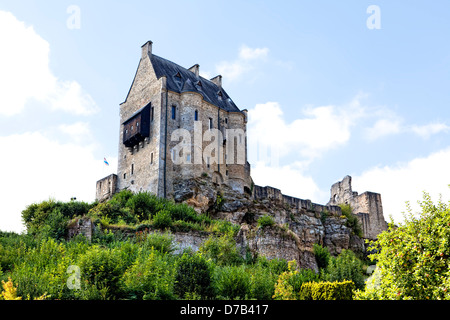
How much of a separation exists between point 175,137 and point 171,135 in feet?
1.19

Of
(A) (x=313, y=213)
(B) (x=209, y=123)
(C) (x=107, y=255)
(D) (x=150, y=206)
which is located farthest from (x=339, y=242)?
(C) (x=107, y=255)

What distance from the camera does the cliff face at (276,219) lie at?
106ft

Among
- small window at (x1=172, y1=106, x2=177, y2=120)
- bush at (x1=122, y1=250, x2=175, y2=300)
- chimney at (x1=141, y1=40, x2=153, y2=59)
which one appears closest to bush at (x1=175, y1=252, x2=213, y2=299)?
bush at (x1=122, y1=250, x2=175, y2=300)

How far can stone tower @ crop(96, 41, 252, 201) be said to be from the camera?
1715 inches

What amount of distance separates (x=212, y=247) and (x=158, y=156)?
14.9 m

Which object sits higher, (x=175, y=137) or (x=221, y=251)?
(x=175, y=137)

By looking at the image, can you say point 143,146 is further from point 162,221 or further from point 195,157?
point 162,221

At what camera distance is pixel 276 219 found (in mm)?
45969

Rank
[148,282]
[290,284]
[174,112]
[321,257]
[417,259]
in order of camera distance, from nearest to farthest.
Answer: [417,259], [148,282], [290,284], [321,257], [174,112]

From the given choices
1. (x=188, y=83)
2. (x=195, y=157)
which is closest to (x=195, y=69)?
(x=188, y=83)

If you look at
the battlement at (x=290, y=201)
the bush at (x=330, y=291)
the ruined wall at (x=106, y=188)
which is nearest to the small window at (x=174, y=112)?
the ruined wall at (x=106, y=188)

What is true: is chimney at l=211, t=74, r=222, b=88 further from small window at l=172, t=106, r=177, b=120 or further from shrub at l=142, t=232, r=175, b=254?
shrub at l=142, t=232, r=175, b=254
